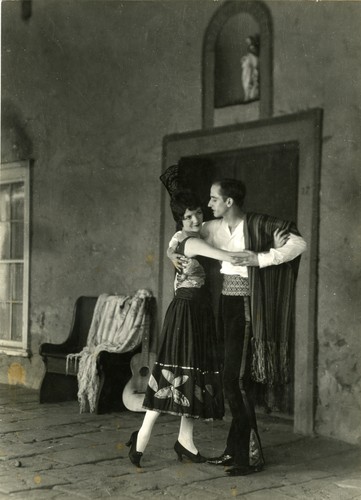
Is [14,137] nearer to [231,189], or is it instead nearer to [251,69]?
[251,69]

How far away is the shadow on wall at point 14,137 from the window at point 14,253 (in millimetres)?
100

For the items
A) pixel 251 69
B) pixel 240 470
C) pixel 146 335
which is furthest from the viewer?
pixel 146 335

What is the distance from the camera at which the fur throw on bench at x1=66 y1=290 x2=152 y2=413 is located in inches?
236

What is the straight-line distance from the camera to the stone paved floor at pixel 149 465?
12.4ft

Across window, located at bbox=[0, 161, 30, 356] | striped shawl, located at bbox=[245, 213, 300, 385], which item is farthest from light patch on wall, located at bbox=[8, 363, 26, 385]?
striped shawl, located at bbox=[245, 213, 300, 385]

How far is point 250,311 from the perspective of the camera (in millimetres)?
4180

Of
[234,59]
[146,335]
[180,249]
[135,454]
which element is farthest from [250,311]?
[234,59]

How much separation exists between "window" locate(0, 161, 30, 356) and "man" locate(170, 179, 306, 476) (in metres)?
3.80

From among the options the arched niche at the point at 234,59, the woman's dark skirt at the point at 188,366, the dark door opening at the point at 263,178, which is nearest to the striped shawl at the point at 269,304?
the woman's dark skirt at the point at 188,366

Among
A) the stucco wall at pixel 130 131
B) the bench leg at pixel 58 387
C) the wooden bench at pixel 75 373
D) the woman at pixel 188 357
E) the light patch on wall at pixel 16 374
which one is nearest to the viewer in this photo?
the woman at pixel 188 357

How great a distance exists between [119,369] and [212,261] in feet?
4.15

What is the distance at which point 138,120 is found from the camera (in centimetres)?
644

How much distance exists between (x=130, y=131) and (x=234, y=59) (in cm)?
136

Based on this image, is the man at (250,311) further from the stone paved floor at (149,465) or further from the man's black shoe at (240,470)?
the stone paved floor at (149,465)
